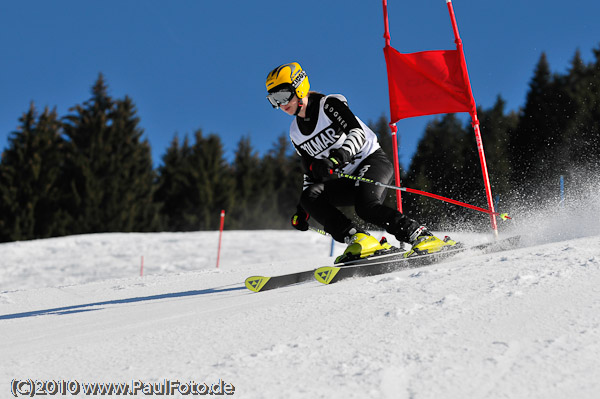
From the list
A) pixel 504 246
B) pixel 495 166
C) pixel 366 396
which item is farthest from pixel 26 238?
pixel 366 396

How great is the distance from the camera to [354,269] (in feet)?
13.1

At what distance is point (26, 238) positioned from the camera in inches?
963

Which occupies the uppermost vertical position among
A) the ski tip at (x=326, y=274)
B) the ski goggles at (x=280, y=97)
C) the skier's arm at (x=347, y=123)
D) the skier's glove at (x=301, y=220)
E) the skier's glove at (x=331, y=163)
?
the ski goggles at (x=280, y=97)

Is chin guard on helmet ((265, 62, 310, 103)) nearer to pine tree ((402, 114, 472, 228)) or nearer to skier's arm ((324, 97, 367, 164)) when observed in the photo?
skier's arm ((324, 97, 367, 164))

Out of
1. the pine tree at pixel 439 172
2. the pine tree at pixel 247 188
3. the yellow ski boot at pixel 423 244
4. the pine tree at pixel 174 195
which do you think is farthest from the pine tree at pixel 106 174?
the yellow ski boot at pixel 423 244

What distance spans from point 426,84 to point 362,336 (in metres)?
4.53

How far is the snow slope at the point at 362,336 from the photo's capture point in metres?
1.79

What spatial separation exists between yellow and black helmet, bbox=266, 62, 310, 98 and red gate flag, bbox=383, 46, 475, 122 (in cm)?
223

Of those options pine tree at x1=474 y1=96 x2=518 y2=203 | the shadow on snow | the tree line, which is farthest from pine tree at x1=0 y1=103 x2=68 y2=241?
the shadow on snow

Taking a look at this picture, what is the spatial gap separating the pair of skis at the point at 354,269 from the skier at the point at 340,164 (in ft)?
0.26

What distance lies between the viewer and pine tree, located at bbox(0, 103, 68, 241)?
24453 millimetres

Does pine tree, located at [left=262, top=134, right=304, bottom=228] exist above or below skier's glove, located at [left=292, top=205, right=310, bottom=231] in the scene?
above

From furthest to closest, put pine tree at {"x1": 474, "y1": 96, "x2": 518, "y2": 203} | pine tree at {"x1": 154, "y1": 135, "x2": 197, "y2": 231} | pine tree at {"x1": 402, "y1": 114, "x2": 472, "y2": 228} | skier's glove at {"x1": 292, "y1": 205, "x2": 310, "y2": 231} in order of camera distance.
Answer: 1. pine tree at {"x1": 154, "y1": 135, "x2": 197, "y2": 231}
2. pine tree at {"x1": 474, "y1": 96, "x2": 518, "y2": 203}
3. pine tree at {"x1": 402, "y1": 114, "x2": 472, "y2": 228}
4. skier's glove at {"x1": 292, "y1": 205, "x2": 310, "y2": 231}

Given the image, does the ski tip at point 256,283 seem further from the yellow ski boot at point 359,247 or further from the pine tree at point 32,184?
the pine tree at point 32,184
